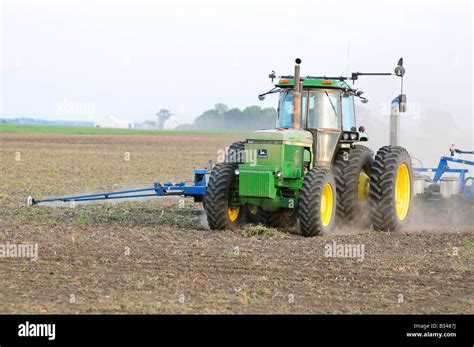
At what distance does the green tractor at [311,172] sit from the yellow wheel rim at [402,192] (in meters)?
0.02

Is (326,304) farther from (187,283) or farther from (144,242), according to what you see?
(144,242)

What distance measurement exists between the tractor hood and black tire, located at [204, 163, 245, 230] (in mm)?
581

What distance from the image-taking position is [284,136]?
479 inches

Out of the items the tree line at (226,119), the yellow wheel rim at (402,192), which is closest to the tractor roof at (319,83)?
the yellow wheel rim at (402,192)

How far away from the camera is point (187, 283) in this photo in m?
8.98

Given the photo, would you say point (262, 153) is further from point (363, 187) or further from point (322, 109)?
point (363, 187)

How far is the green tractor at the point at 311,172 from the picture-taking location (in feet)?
39.9

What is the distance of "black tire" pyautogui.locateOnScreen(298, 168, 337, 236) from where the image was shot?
1180 cm

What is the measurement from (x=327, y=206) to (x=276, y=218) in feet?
3.62

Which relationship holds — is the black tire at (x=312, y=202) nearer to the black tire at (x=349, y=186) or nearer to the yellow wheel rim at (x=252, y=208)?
the black tire at (x=349, y=186)

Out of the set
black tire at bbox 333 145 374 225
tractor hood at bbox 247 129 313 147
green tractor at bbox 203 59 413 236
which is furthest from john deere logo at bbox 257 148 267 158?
black tire at bbox 333 145 374 225
